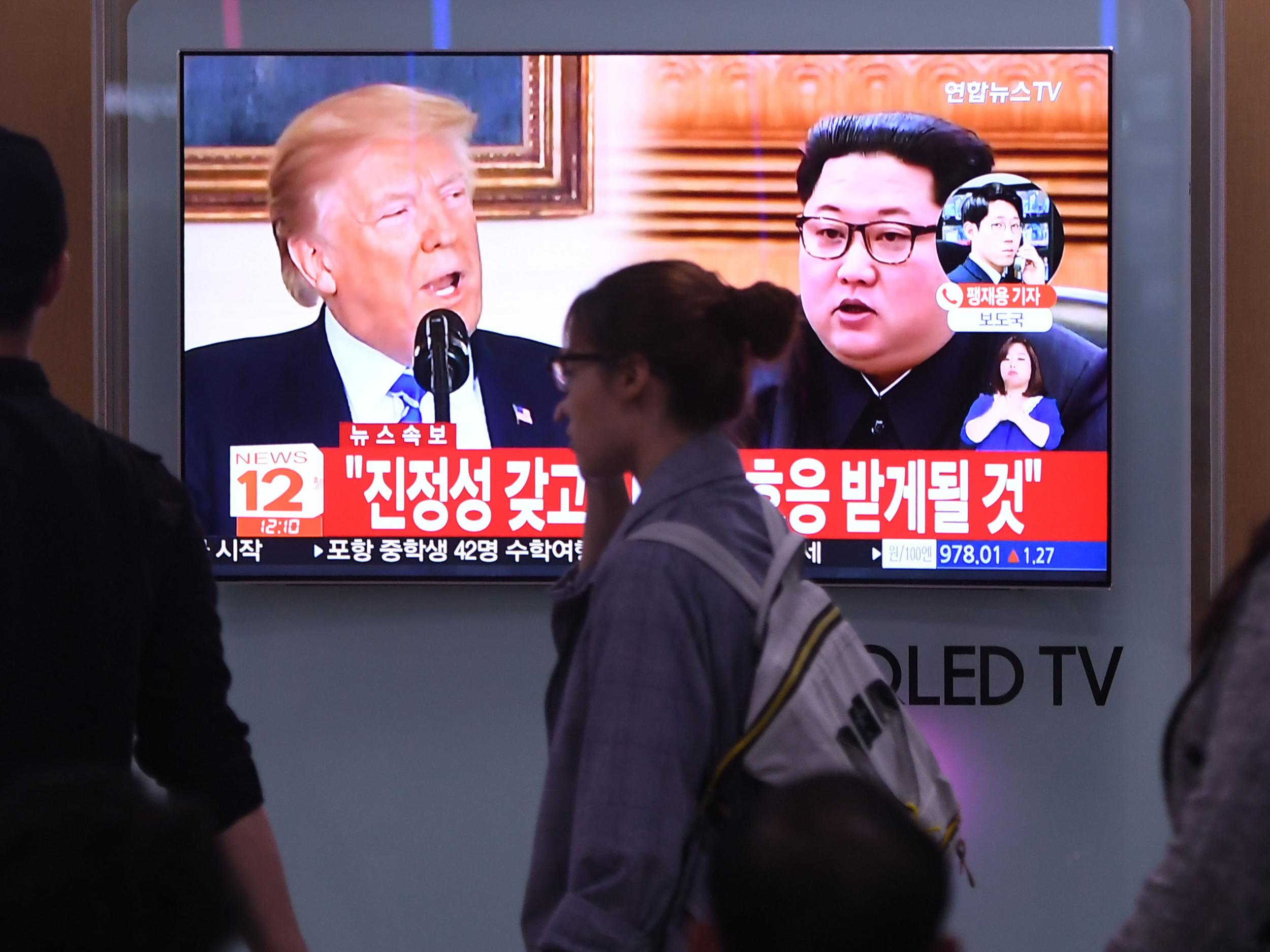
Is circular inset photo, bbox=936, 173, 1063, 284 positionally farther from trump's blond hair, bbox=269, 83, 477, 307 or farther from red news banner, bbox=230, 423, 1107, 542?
trump's blond hair, bbox=269, 83, 477, 307

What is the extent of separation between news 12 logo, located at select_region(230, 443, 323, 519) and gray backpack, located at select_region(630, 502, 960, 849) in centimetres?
161

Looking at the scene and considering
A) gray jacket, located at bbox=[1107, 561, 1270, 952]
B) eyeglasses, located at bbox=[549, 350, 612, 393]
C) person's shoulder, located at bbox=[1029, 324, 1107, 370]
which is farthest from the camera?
person's shoulder, located at bbox=[1029, 324, 1107, 370]

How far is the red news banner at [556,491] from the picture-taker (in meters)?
3.00

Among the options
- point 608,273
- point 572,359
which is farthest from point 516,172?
point 572,359

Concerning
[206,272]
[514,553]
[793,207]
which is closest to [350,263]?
[206,272]

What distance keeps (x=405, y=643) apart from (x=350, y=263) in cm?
84

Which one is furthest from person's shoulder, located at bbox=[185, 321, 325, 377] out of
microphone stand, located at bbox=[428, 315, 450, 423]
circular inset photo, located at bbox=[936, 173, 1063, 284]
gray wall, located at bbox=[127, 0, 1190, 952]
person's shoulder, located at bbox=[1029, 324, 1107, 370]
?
person's shoulder, located at bbox=[1029, 324, 1107, 370]

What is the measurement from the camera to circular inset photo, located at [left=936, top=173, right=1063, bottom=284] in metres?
3.00

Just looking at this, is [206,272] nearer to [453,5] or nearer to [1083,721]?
[453,5]

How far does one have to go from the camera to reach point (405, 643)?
314 cm

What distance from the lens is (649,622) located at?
1505 millimetres

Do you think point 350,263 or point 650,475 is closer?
point 650,475
